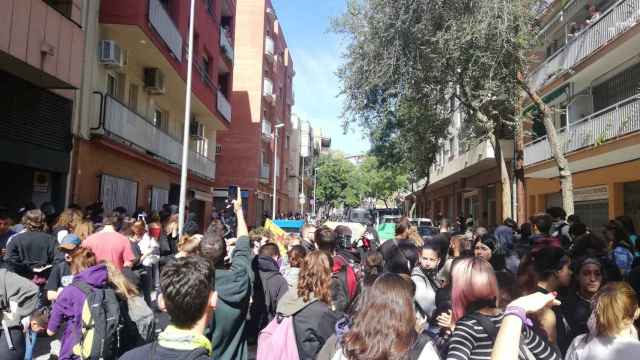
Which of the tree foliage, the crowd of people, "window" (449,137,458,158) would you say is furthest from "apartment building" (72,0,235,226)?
the tree foliage

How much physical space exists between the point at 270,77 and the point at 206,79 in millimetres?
16856

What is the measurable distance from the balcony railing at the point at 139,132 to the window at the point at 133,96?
0.86 m

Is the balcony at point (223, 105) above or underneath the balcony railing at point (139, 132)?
above

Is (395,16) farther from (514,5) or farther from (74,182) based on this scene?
(74,182)

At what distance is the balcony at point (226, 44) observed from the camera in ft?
81.5

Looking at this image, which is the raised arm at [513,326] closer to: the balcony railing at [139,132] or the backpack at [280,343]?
the backpack at [280,343]

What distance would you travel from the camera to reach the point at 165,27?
50.9 ft

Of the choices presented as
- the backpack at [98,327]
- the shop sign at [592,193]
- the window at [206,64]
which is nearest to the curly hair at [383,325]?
the backpack at [98,327]

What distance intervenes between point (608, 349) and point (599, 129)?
1356 cm

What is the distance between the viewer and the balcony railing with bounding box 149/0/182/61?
566 inches

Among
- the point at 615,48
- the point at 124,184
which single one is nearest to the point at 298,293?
the point at 124,184

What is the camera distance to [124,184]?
15.5m

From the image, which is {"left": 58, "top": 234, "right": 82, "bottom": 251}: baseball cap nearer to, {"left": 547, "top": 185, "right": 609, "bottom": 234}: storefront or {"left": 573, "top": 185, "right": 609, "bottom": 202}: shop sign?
{"left": 547, "top": 185, "right": 609, "bottom": 234}: storefront

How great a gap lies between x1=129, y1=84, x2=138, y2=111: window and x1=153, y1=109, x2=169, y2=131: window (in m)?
1.96
